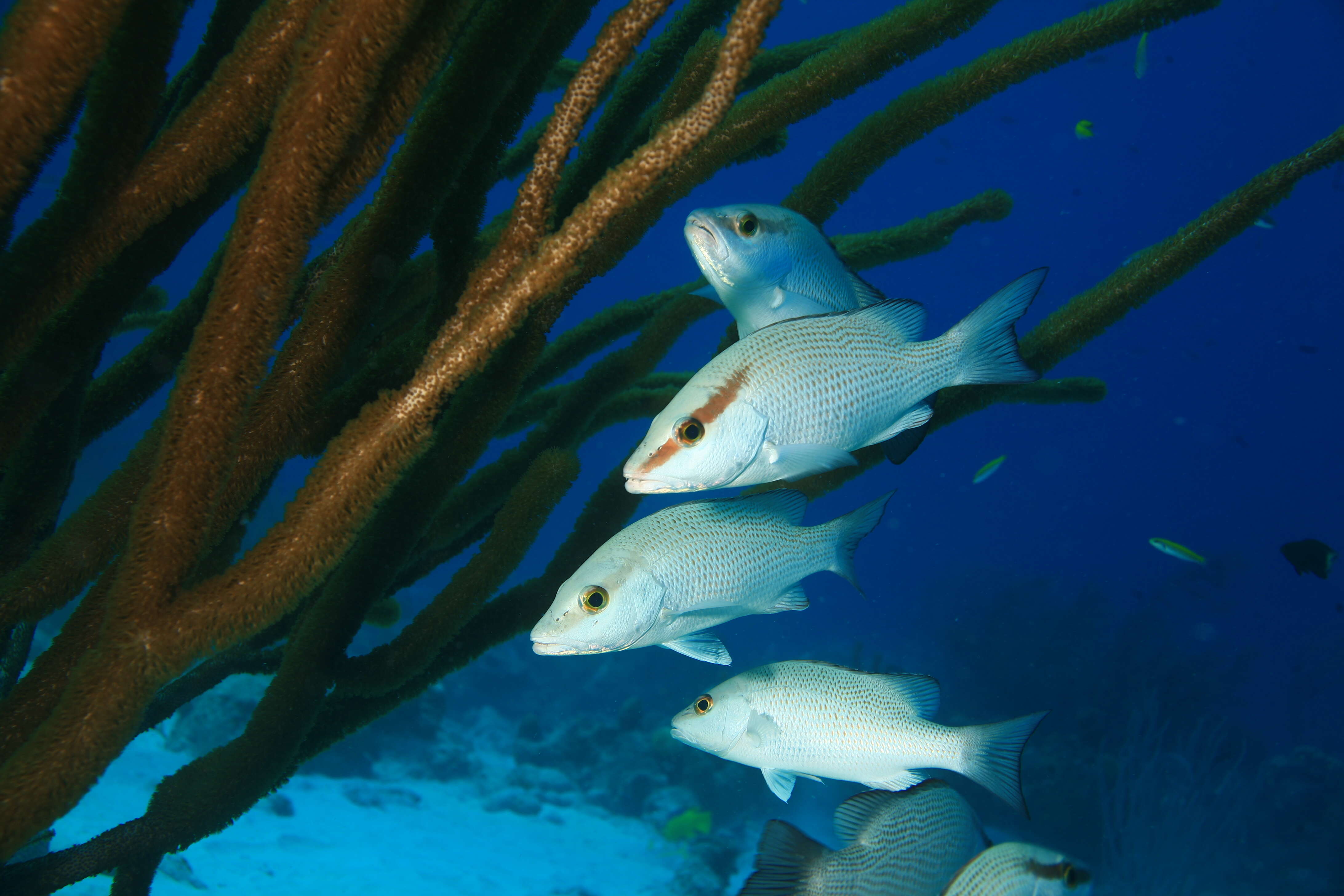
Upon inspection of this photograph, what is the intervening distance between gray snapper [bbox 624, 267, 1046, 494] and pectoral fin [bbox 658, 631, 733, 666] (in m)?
0.49

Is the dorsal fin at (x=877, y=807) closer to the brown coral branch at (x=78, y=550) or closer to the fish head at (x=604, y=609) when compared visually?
the fish head at (x=604, y=609)

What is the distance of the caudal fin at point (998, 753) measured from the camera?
1.90 meters

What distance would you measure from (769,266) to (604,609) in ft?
3.14

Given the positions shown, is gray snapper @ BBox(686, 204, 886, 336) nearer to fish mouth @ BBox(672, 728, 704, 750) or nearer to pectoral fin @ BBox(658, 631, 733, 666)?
pectoral fin @ BBox(658, 631, 733, 666)

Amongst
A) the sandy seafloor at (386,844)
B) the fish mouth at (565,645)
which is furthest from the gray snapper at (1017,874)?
the sandy seafloor at (386,844)

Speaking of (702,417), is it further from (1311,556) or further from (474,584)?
(1311,556)

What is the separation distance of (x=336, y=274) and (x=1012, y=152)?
56251mm

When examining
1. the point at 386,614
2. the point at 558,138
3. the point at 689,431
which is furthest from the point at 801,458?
the point at 386,614

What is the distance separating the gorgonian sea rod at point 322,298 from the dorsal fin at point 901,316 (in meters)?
0.47

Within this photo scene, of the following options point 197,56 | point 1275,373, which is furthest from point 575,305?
point 1275,373

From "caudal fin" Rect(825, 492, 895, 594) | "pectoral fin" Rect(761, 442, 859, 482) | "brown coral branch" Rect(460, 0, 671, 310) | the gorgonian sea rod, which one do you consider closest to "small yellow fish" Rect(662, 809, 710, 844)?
the gorgonian sea rod

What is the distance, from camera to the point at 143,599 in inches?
39.2

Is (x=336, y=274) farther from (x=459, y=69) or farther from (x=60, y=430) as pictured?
(x=60, y=430)

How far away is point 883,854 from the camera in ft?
6.40
